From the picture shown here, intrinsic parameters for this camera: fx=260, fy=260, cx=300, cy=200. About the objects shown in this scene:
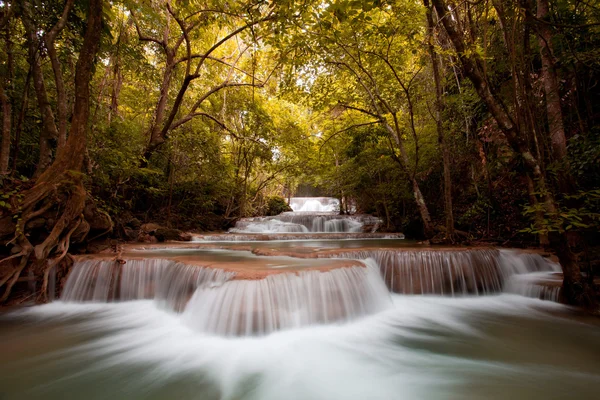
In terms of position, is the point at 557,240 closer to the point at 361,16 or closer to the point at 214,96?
the point at 361,16

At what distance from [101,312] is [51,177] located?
8.29 feet

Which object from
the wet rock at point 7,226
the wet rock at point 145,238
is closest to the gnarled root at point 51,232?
the wet rock at point 7,226

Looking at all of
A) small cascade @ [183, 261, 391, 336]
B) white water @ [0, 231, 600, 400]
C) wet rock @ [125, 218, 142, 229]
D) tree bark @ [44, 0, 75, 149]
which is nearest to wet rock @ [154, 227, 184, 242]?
wet rock @ [125, 218, 142, 229]

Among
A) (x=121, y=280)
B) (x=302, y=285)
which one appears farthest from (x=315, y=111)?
(x=121, y=280)

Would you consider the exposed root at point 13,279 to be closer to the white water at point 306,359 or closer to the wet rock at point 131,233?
the white water at point 306,359

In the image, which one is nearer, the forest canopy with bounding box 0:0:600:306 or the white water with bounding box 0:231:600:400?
the white water with bounding box 0:231:600:400

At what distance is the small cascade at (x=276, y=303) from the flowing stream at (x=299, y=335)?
0.05 ft

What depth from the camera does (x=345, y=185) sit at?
12.3m

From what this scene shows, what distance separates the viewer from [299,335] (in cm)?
318

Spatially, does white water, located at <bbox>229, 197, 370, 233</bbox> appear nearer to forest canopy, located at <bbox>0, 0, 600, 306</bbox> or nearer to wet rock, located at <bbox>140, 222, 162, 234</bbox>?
forest canopy, located at <bbox>0, 0, 600, 306</bbox>

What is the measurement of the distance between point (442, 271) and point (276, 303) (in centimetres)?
363

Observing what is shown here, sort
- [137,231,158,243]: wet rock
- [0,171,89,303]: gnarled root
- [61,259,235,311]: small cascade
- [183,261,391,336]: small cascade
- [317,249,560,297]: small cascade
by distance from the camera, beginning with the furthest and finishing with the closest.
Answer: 1. [137,231,158,243]: wet rock
2. [317,249,560,297]: small cascade
3. [61,259,235,311]: small cascade
4. [0,171,89,303]: gnarled root
5. [183,261,391,336]: small cascade

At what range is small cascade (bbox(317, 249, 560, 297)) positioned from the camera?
507cm

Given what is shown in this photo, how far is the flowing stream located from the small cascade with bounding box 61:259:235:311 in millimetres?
19
